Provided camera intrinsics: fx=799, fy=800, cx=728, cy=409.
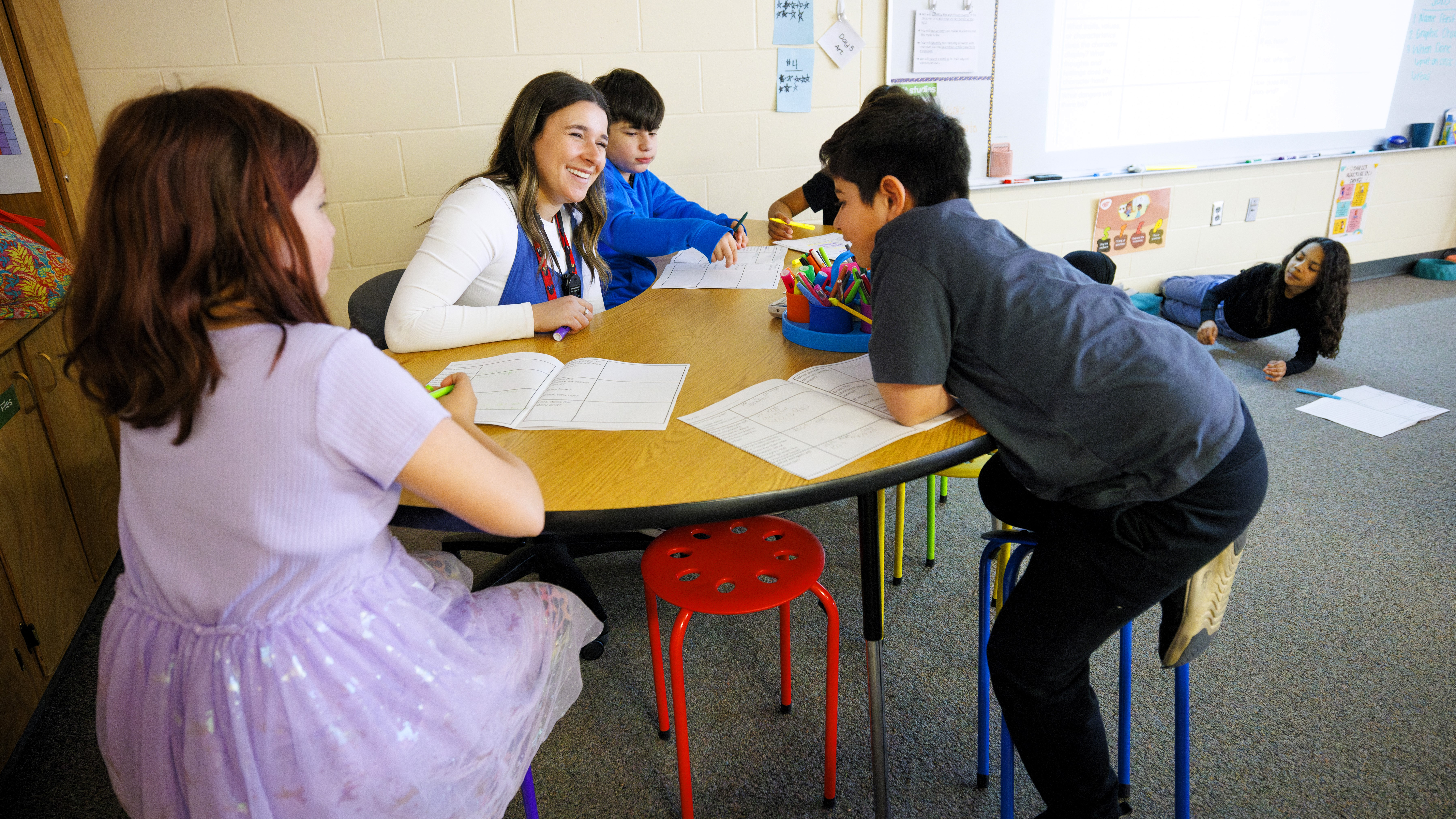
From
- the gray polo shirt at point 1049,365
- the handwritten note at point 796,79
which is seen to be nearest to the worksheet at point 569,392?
the gray polo shirt at point 1049,365

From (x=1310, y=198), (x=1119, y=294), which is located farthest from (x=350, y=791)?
(x=1310, y=198)

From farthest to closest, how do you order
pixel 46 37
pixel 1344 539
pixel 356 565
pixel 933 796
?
1. pixel 46 37
2. pixel 1344 539
3. pixel 933 796
4. pixel 356 565

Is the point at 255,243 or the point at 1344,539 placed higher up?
the point at 255,243

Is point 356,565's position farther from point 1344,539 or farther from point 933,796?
point 1344,539

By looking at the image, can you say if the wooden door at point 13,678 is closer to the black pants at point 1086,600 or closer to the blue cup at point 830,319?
the blue cup at point 830,319

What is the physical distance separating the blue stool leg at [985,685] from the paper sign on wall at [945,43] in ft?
8.08

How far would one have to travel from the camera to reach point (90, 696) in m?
1.67

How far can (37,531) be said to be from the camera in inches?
63.4

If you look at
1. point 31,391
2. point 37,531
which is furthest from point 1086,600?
point 31,391

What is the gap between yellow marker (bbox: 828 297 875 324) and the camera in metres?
1.32

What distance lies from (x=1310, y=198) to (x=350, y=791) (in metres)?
4.94

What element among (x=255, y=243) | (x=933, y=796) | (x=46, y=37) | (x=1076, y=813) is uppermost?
(x=46, y=37)

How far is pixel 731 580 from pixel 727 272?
3.24ft

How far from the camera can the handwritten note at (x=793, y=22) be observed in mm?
2928
